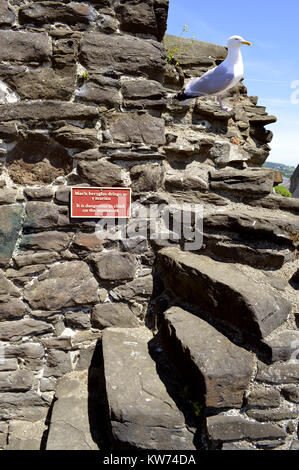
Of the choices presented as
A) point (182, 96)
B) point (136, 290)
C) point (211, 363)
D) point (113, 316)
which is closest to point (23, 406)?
point (113, 316)

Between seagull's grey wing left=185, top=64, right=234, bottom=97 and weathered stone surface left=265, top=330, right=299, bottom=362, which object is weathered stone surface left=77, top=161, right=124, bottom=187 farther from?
weathered stone surface left=265, top=330, right=299, bottom=362

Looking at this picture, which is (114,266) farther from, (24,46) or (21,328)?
(24,46)

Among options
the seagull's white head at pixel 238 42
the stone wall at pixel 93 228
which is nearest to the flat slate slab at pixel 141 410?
the stone wall at pixel 93 228

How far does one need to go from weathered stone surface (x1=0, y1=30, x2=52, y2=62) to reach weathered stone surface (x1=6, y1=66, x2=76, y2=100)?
0.27 ft

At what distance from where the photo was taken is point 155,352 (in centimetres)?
206

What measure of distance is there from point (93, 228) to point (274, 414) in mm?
1461

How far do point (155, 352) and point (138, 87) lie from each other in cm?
170

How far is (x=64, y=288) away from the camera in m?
2.25

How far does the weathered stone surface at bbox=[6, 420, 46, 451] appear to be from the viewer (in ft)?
6.82

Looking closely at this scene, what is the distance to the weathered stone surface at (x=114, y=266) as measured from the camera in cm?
229

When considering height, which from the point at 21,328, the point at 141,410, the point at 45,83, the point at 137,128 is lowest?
the point at 21,328

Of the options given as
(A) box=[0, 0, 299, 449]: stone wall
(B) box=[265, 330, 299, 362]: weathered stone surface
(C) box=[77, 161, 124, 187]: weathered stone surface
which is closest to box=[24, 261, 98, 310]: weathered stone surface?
(A) box=[0, 0, 299, 449]: stone wall

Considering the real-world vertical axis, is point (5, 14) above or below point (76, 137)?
above

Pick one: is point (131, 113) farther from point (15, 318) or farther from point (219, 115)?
point (15, 318)
